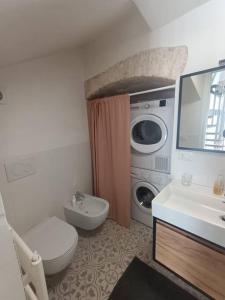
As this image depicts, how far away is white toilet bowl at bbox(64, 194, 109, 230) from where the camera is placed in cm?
176

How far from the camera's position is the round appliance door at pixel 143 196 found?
1.99 meters

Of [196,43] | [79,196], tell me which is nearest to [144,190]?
[79,196]

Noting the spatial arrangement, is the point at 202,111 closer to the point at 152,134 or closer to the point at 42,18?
the point at 152,134

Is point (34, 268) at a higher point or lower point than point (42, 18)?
lower

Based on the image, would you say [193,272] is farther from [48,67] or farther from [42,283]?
[48,67]

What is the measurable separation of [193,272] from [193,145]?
3.38 ft

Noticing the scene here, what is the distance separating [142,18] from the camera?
4.87 feet

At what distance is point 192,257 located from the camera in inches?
48.6

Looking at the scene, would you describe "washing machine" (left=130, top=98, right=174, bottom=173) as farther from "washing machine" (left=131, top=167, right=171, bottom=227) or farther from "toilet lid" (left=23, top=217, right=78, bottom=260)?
"toilet lid" (left=23, top=217, right=78, bottom=260)

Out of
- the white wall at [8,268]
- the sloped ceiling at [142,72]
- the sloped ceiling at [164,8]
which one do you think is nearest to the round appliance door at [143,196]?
the sloped ceiling at [142,72]

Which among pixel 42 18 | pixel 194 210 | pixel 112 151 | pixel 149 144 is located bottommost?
pixel 194 210

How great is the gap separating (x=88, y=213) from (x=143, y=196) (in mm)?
734

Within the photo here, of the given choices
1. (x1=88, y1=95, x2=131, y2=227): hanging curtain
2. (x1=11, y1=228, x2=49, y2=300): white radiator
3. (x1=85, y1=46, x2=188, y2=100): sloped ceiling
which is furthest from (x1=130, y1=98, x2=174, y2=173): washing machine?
(x1=11, y1=228, x2=49, y2=300): white radiator

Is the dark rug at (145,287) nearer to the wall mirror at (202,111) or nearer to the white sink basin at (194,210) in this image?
the white sink basin at (194,210)
